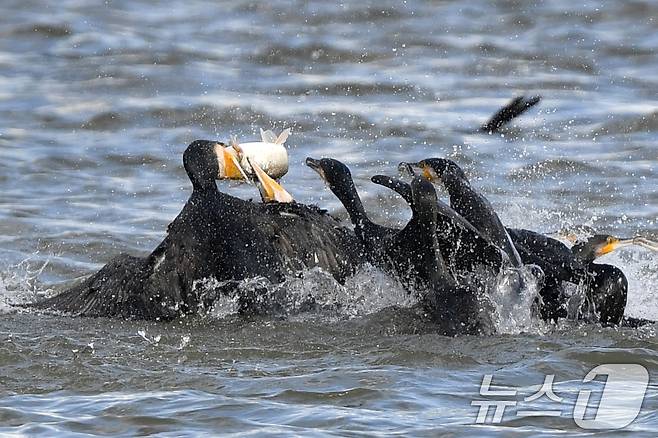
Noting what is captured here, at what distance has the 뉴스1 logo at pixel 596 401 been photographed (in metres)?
6.43

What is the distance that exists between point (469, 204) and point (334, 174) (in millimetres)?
836

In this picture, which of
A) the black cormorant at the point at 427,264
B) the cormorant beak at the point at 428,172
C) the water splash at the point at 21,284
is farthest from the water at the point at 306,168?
the cormorant beak at the point at 428,172

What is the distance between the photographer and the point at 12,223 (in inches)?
460

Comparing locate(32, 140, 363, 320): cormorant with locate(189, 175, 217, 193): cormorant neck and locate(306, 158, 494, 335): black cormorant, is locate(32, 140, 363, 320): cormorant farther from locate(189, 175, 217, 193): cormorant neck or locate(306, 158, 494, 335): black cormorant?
locate(306, 158, 494, 335): black cormorant

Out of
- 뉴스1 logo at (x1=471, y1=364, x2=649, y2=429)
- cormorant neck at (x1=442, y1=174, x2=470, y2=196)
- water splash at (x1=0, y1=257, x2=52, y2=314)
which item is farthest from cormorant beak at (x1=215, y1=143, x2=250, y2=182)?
뉴스1 logo at (x1=471, y1=364, x2=649, y2=429)

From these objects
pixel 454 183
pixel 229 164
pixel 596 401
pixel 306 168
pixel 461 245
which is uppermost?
pixel 229 164

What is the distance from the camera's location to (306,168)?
13195mm

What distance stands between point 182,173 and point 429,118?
2.59m

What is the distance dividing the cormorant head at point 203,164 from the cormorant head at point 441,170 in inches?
47.0

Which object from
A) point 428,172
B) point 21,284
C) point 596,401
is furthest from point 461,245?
point 21,284

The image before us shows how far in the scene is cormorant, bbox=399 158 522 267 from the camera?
832 centimetres

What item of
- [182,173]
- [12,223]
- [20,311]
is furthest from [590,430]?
[182,173]

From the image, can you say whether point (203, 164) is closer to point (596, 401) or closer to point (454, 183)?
point (454, 183)

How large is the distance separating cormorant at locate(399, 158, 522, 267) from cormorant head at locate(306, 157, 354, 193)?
33cm
